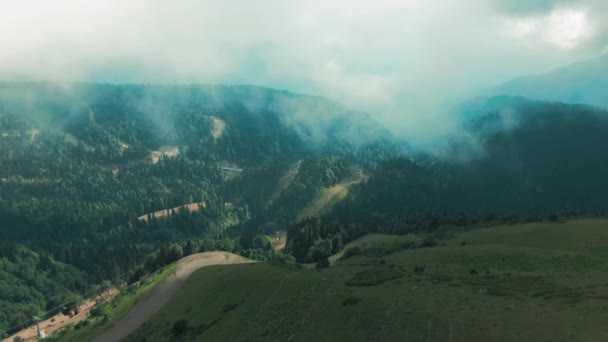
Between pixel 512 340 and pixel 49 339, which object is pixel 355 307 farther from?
pixel 49 339

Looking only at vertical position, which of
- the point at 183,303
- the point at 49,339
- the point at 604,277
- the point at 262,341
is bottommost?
the point at 49,339

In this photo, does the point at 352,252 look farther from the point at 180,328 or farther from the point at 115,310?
the point at 180,328

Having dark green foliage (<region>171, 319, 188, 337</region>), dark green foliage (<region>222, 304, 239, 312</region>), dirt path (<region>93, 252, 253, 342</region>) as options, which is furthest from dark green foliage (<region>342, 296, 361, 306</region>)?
dirt path (<region>93, 252, 253, 342</region>)

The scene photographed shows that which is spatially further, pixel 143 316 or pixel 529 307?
pixel 143 316

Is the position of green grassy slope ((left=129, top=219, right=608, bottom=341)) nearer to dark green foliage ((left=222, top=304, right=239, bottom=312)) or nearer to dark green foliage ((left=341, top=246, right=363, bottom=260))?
dark green foliage ((left=222, top=304, right=239, bottom=312))

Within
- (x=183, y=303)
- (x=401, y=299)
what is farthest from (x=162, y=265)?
(x=401, y=299)

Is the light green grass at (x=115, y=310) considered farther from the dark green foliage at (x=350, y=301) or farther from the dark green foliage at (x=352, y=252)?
the dark green foliage at (x=350, y=301)

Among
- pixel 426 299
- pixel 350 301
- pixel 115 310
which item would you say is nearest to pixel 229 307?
pixel 350 301

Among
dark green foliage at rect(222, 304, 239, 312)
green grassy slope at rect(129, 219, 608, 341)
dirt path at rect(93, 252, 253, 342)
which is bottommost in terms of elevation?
dirt path at rect(93, 252, 253, 342)
